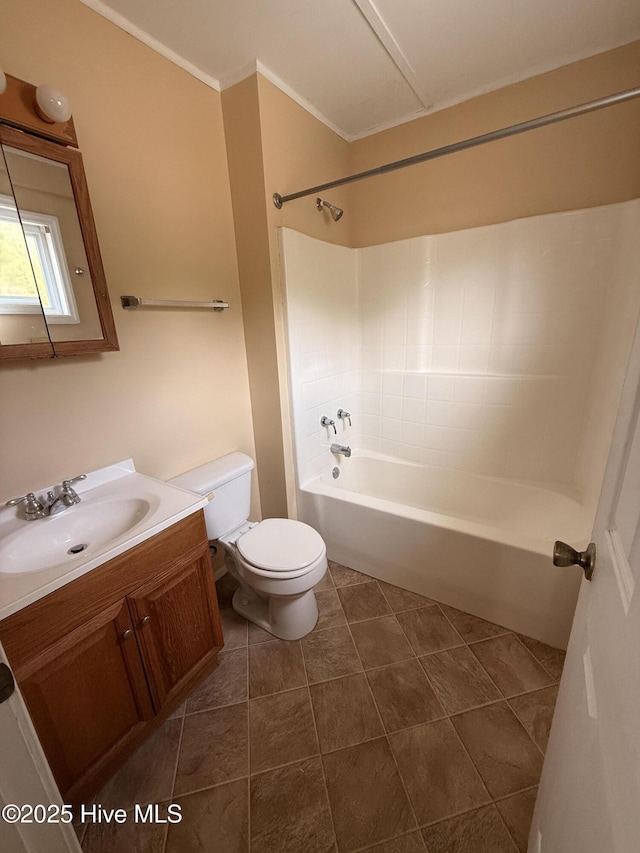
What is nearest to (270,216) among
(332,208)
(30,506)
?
(332,208)

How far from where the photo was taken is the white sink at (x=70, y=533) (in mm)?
1063

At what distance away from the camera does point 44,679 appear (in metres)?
0.92

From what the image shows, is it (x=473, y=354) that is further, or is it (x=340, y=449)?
(x=340, y=449)

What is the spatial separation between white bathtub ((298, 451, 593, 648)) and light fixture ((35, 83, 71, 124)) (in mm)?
1814

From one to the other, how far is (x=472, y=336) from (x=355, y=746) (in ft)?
6.65

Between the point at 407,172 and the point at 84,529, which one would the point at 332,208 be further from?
the point at 84,529

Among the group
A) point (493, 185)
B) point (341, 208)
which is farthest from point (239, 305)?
point (493, 185)

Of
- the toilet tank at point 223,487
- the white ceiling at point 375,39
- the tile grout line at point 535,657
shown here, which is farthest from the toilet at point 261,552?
the white ceiling at point 375,39

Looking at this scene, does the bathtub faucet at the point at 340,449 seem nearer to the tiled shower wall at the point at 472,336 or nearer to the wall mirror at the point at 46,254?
the tiled shower wall at the point at 472,336

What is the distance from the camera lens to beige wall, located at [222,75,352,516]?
5.41 feet

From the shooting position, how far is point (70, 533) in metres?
1.20

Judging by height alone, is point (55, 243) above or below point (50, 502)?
above

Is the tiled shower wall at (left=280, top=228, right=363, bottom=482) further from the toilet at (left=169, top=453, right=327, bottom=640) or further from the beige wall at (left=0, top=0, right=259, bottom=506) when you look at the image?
the toilet at (left=169, top=453, right=327, bottom=640)

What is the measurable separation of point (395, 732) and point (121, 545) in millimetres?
1164
